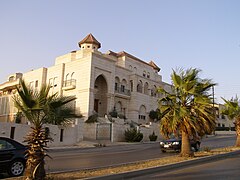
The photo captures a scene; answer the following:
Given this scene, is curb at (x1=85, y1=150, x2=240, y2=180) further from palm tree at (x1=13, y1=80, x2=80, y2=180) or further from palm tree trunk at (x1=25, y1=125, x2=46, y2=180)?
palm tree at (x1=13, y1=80, x2=80, y2=180)

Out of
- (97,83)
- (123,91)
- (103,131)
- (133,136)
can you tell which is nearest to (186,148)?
(133,136)

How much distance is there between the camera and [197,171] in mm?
11133

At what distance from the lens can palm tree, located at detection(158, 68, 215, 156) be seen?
1423 centimetres

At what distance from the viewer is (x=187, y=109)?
14.5 m

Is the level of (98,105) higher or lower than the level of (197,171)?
higher

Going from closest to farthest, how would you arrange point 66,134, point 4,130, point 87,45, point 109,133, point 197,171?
point 197,171 < point 4,130 < point 66,134 < point 109,133 < point 87,45

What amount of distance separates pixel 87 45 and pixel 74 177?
4399 cm

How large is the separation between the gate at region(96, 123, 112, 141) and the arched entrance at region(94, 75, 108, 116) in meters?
8.88

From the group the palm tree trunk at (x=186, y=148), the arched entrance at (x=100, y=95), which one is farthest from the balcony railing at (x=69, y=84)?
the palm tree trunk at (x=186, y=148)

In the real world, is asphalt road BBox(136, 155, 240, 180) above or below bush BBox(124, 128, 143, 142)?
below

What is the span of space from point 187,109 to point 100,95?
105ft

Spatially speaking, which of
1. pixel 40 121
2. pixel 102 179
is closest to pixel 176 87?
pixel 102 179

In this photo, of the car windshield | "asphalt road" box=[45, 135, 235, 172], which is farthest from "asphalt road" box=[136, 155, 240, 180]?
the car windshield

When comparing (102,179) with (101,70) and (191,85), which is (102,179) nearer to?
(191,85)
